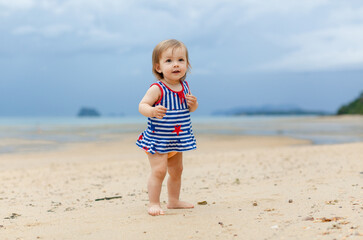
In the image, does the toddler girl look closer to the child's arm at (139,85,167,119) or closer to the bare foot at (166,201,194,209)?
the child's arm at (139,85,167,119)

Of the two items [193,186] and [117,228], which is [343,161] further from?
[117,228]

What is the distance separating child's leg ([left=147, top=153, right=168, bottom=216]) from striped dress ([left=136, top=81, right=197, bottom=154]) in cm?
10

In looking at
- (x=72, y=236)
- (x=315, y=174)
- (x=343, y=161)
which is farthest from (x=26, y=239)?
(x=343, y=161)

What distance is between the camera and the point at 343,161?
739 centimetres

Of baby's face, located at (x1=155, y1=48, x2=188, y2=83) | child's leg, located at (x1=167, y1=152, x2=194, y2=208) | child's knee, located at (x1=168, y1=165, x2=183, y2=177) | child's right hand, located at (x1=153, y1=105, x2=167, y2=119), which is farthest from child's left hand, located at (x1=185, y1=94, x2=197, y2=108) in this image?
child's knee, located at (x1=168, y1=165, x2=183, y2=177)

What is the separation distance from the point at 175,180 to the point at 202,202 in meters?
0.39

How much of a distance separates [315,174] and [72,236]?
160 inches

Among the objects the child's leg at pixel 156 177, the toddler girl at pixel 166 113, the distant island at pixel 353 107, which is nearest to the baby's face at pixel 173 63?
the toddler girl at pixel 166 113

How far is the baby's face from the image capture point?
372 cm

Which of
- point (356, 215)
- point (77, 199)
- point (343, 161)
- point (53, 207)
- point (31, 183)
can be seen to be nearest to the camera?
point (356, 215)

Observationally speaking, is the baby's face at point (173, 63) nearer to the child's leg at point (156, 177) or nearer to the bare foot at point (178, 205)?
the child's leg at point (156, 177)

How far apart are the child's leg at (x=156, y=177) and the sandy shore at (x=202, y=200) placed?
0.13 metres

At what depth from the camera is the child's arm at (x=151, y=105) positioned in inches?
140

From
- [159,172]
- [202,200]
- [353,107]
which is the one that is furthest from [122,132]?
[353,107]
